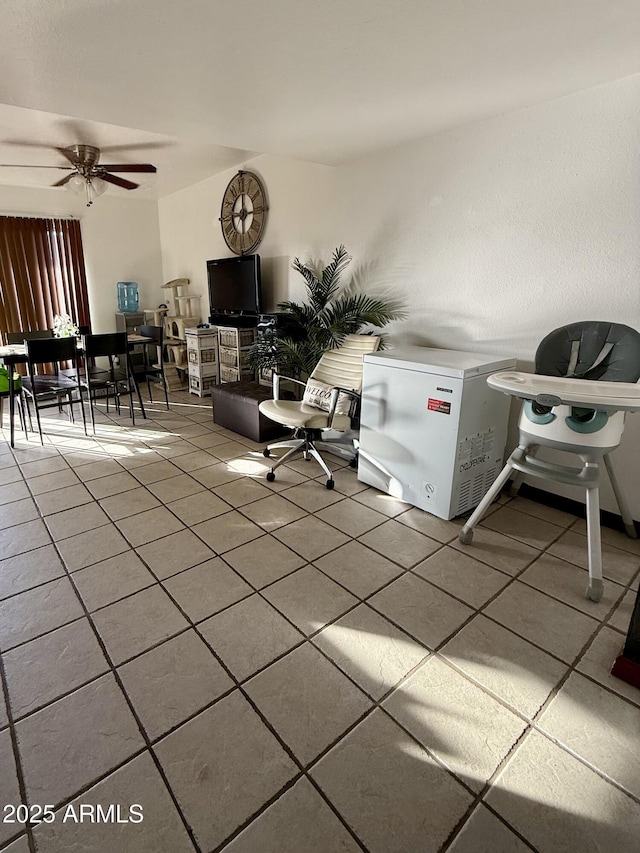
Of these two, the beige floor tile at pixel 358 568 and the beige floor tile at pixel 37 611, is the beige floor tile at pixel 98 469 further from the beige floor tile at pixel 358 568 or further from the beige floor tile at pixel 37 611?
the beige floor tile at pixel 358 568

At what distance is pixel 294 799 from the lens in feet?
3.82

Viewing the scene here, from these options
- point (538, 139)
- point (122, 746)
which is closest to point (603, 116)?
point (538, 139)

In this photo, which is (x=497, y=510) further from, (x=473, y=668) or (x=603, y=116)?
(x=603, y=116)

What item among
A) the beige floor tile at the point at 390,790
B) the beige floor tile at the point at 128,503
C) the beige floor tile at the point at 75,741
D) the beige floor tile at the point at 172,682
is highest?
the beige floor tile at the point at 128,503

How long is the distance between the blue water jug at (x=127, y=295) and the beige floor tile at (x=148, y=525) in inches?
178

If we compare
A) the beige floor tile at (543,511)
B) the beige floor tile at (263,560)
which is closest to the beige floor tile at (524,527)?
the beige floor tile at (543,511)

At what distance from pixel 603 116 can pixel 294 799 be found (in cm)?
318

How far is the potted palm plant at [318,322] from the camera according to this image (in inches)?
135

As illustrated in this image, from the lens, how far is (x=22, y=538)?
2355 mm

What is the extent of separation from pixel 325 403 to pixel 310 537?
117 cm

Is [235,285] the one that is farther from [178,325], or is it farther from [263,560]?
[263,560]

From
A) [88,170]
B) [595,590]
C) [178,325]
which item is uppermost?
[88,170]

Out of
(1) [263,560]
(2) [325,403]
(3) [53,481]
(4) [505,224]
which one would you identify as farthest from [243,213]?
(1) [263,560]

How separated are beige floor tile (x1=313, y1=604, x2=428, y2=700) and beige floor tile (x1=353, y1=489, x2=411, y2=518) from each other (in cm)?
90
